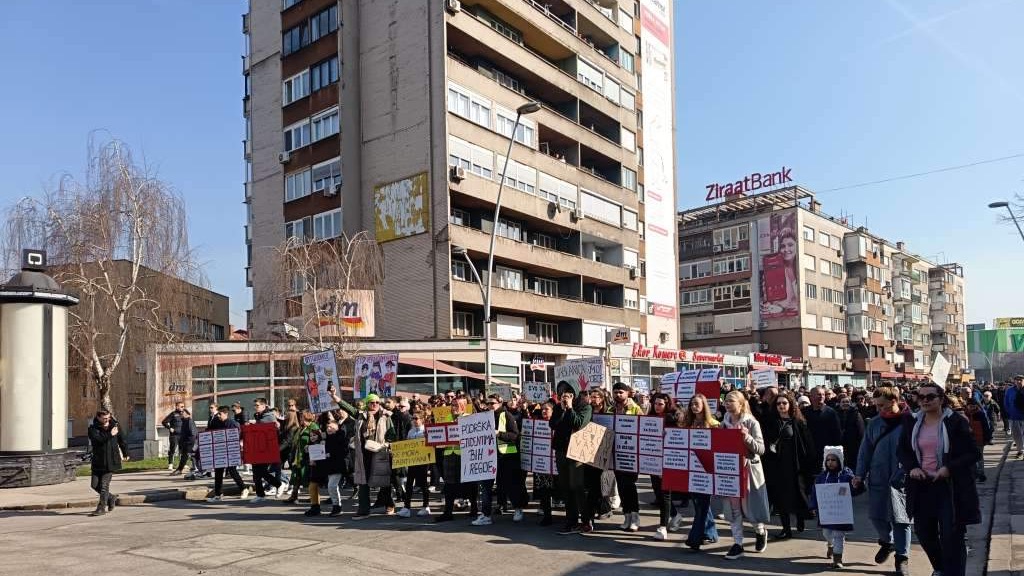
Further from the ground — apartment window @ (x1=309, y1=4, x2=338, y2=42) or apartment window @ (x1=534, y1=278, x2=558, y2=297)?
apartment window @ (x1=309, y1=4, x2=338, y2=42)

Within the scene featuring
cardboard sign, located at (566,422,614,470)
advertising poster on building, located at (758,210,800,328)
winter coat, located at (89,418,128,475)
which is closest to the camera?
cardboard sign, located at (566,422,614,470)

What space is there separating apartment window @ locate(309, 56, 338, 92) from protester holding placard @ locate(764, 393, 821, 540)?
36.6 metres

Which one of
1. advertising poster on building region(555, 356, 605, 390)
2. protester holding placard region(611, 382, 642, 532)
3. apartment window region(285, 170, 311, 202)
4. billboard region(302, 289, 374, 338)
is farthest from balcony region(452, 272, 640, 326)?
protester holding placard region(611, 382, 642, 532)

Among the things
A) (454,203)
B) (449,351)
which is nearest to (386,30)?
(454,203)

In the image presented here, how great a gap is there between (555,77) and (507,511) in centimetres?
3797

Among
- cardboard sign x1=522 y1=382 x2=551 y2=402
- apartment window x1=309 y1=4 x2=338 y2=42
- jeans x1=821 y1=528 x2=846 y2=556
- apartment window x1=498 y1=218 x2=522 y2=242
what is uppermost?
apartment window x1=309 y1=4 x2=338 y2=42

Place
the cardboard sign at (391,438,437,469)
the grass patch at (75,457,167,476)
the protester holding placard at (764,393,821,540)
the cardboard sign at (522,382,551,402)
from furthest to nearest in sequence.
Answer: the grass patch at (75,457,167,476), the cardboard sign at (522,382,551,402), the cardboard sign at (391,438,437,469), the protester holding placard at (764,393,821,540)

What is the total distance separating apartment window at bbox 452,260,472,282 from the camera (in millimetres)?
40531

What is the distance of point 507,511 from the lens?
46.6ft

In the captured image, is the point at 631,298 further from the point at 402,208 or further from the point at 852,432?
the point at 852,432

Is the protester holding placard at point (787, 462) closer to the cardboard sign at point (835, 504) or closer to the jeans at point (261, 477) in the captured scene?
the cardboard sign at point (835, 504)

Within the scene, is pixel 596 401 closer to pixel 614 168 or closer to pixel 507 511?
pixel 507 511

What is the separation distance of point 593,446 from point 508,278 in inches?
1293

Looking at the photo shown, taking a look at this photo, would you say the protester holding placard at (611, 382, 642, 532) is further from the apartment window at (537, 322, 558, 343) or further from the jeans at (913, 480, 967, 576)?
the apartment window at (537, 322, 558, 343)
